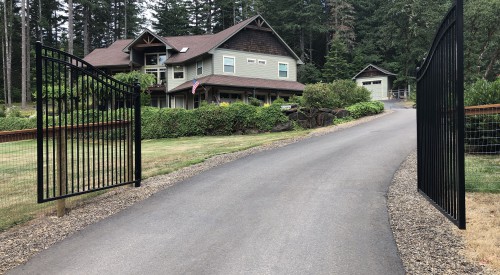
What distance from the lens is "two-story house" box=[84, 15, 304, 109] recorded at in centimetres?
2959

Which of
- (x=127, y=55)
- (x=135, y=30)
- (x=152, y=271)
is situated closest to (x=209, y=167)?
(x=152, y=271)

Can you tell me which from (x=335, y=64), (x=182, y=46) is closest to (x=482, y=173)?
(x=182, y=46)

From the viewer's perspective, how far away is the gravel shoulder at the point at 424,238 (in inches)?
150

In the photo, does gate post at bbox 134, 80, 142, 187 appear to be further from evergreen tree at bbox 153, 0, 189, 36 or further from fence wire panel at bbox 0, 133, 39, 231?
evergreen tree at bbox 153, 0, 189, 36

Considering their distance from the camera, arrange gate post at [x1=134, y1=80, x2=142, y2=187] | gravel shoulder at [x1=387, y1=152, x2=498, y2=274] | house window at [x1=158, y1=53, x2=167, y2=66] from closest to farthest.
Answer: gravel shoulder at [x1=387, y1=152, x2=498, y2=274] → gate post at [x1=134, y1=80, x2=142, y2=187] → house window at [x1=158, y1=53, x2=167, y2=66]

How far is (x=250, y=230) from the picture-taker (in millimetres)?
Result: 5102

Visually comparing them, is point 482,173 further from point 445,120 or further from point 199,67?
point 199,67

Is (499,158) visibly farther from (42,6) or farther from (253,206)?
(42,6)

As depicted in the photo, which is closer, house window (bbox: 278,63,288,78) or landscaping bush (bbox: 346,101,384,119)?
landscaping bush (bbox: 346,101,384,119)

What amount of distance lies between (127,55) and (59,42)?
2516cm

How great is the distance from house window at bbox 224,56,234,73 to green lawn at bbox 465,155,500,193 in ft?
74.0

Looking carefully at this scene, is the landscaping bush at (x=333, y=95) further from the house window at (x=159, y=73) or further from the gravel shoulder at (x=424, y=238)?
the house window at (x=159, y=73)

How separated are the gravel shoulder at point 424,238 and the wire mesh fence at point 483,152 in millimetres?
1269

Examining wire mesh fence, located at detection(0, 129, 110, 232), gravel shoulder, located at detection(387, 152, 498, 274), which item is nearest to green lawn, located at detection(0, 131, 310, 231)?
wire mesh fence, located at detection(0, 129, 110, 232)
